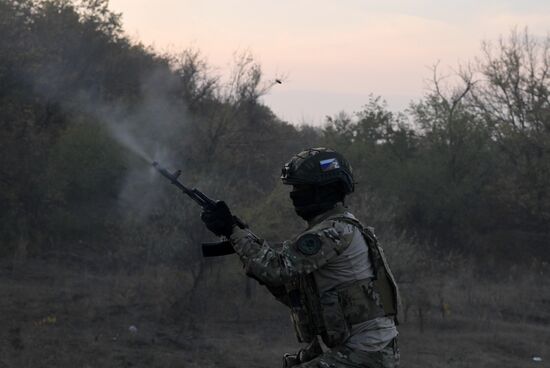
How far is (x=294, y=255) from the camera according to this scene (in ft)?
13.0

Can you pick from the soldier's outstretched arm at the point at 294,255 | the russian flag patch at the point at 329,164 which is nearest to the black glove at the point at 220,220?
the soldier's outstretched arm at the point at 294,255

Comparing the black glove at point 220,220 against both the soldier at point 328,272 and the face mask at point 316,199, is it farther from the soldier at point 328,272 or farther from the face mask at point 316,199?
the face mask at point 316,199

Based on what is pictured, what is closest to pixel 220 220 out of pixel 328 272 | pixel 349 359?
pixel 328 272

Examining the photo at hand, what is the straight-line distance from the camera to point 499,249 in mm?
29609

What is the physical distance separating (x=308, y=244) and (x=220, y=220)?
0.50m

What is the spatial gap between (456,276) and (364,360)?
66.3 feet

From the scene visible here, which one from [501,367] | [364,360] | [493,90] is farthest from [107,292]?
[493,90]

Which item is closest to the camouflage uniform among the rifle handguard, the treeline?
the rifle handguard

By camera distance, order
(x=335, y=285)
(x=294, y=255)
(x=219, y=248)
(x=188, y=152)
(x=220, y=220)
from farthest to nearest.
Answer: (x=188, y=152), (x=219, y=248), (x=220, y=220), (x=335, y=285), (x=294, y=255)

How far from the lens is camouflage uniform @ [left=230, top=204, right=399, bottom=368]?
3.95 meters

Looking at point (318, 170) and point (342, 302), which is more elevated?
point (318, 170)

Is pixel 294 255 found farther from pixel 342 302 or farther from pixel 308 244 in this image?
pixel 342 302

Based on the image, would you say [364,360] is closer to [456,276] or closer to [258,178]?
[258,178]

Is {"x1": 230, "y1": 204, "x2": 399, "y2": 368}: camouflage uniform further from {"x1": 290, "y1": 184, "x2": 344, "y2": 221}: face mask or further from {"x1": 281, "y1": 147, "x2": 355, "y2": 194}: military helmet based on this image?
{"x1": 281, "y1": 147, "x2": 355, "y2": 194}: military helmet
